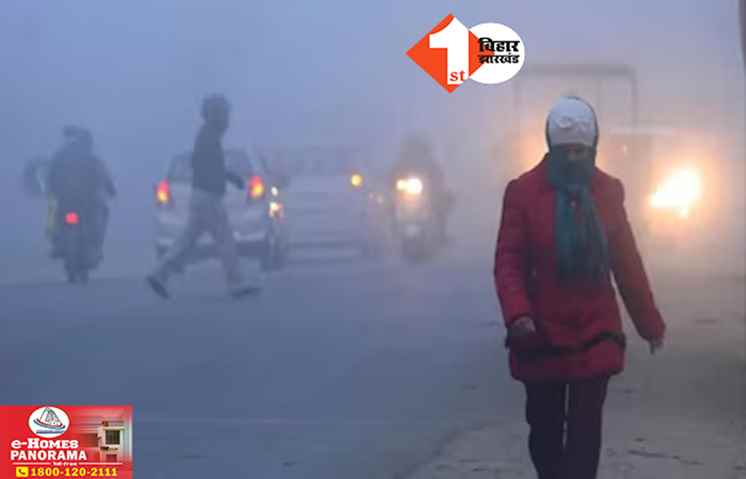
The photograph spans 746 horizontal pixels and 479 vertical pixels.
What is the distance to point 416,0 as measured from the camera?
15336 millimetres

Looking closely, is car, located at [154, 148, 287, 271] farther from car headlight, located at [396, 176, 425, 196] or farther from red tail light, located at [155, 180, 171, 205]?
car headlight, located at [396, 176, 425, 196]

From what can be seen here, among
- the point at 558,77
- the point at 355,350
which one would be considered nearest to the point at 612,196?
the point at 355,350

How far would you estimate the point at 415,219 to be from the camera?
934 inches

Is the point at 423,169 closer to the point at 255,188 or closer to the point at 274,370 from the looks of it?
the point at 255,188

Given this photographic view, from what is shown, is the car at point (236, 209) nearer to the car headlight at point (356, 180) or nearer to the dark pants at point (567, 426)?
the car headlight at point (356, 180)

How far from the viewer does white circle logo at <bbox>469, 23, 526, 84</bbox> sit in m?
11.8

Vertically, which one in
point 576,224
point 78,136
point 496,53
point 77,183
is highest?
point 78,136

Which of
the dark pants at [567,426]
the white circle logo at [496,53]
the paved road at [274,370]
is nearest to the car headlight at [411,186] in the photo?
the paved road at [274,370]

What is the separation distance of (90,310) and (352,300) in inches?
95.3

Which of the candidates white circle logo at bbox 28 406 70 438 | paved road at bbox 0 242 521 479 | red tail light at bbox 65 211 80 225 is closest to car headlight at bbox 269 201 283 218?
red tail light at bbox 65 211 80 225

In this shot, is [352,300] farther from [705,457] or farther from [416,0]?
[705,457]

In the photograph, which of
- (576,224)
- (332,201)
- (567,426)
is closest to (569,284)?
(576,224)

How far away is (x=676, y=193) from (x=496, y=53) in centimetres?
1251

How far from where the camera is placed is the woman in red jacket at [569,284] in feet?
19.9
